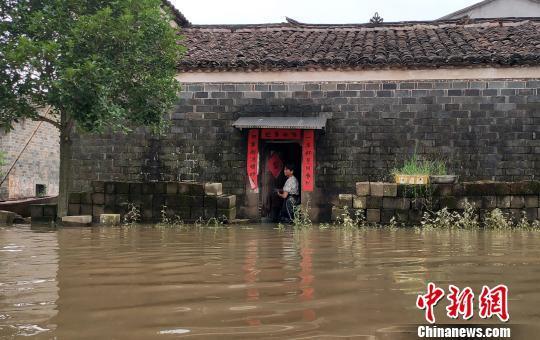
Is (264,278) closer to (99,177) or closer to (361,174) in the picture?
(361,174)

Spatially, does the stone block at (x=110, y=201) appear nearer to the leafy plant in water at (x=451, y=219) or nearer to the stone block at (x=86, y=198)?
the stone block at (x=86, y=198)

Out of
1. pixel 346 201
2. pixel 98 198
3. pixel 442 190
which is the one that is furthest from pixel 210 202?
pixel 442 190

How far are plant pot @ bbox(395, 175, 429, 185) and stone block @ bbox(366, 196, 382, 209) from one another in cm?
49

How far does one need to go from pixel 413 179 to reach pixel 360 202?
98 cm

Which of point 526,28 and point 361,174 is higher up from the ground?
point 526,28

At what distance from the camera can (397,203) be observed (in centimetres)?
907

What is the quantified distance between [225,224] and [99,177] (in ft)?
13.5

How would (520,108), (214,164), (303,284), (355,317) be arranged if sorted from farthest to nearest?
(214,164) < (520,108) < (303,284) < (355,317)

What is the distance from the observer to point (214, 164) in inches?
460

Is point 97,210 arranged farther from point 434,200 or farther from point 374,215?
point 434,200

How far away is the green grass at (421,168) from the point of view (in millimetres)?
9477

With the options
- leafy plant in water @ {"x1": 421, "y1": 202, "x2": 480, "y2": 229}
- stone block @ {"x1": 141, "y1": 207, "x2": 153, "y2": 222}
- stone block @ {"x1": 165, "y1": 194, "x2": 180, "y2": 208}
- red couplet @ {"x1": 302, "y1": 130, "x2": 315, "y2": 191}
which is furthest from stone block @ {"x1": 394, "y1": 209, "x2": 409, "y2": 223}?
stone block @ {"x1": 141, "y1": 207, "x2": 153, "y2": 222}

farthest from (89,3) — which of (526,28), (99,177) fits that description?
(526,28)

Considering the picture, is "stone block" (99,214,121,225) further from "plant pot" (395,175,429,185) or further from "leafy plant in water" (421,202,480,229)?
"leafy plant in water" (421,202,480,229)
